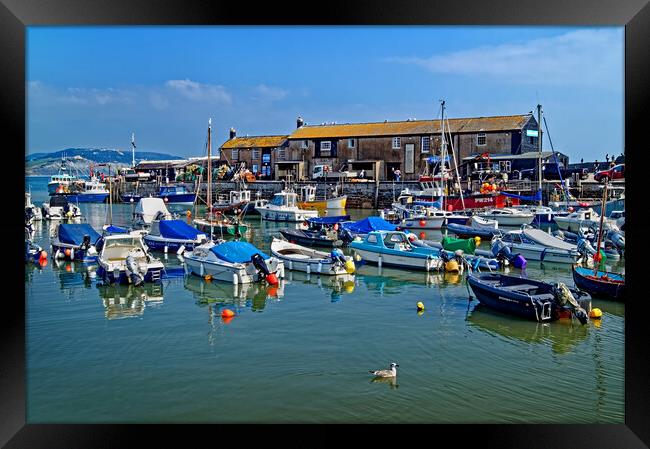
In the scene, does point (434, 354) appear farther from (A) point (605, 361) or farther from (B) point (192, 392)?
(B) point (192, 392)

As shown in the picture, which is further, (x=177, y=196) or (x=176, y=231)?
(x=177, y=196)

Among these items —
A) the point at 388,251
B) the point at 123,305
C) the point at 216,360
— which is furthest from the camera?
the point at 388,251

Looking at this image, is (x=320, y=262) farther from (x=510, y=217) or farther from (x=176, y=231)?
(x=510, y=217)

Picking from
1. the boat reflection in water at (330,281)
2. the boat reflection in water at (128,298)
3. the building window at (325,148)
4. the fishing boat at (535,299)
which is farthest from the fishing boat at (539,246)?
the building window at (325,148)

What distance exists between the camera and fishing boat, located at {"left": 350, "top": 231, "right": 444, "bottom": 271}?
19.8 metres

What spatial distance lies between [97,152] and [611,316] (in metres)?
82.4

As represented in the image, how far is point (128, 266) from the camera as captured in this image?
17.2 metres

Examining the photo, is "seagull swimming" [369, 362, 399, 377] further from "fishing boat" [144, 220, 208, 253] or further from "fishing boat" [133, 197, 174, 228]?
A: "fishing boat" [133, 197, 174, 228]

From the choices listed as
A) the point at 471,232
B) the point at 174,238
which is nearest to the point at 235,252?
the point at 174,238

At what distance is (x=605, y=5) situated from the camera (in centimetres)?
612

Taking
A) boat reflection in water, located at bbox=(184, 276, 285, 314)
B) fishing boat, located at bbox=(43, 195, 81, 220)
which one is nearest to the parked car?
boat reflection in water, located at bbox=(184, 276, 285, 314)

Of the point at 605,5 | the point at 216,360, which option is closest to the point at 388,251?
the point at 216,360

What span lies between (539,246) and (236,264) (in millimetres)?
11015

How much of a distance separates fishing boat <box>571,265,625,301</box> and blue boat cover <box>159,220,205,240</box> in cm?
1485
